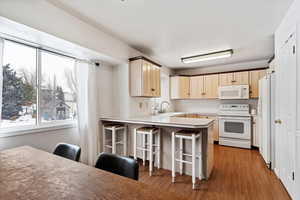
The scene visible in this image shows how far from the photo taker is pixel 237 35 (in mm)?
2734

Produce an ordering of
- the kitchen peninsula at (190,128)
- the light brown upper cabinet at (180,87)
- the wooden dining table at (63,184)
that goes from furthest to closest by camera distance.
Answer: the light brown upper cabinet at (180,87) < the kitchen peninsula at (190,128) < the wooden dining table at (63,184)

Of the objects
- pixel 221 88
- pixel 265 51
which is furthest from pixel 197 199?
pixel 265 51

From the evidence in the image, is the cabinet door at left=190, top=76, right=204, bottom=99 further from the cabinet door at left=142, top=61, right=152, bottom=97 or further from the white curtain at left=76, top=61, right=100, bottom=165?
the white curtain at left=76, top=61, right=100, bottom=165

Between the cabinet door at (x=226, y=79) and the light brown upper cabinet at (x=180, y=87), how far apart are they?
3.35 feet

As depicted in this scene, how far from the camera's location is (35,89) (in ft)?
7.09

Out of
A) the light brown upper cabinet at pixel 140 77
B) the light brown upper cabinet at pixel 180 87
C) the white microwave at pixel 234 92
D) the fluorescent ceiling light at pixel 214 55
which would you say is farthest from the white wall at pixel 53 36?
the white microwave at pixel 234 92

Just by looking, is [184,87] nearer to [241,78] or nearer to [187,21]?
[241,78]

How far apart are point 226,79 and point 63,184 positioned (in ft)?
15.0

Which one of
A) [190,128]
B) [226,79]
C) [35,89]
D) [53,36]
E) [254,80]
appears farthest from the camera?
[226,79]

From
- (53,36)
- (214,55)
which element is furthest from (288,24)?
(53,36)

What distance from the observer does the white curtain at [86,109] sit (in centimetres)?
261

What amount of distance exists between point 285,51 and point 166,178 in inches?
99.4

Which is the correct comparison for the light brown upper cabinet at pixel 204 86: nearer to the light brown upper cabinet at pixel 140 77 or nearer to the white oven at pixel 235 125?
the white oven at pixel 235 125

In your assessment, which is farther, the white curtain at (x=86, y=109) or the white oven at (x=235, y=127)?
the white oven at (x=235, y=127)
